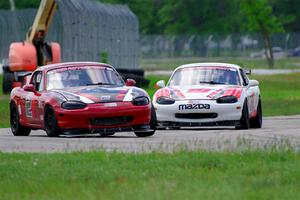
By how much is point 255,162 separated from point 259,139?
15.3ft

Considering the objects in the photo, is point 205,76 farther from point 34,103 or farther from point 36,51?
point 36,51

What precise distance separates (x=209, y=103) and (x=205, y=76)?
1.64 metres

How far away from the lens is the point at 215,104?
76.0 ft

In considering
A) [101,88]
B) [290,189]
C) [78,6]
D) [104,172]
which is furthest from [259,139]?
[78,6]

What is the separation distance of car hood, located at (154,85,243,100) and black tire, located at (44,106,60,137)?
299cm

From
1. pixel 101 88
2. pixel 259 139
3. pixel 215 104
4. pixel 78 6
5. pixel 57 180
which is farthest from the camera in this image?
pixel 78 6

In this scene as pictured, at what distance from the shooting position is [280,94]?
42.9 meters

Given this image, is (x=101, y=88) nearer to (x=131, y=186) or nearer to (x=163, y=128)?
(x=163, y=128)

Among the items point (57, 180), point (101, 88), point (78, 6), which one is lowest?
point (78, 6)

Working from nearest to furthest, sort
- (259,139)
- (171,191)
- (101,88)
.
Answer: (171,191)
(259,139)
(101,88)

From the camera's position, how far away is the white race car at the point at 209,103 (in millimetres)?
23172

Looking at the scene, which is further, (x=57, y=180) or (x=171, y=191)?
(x=57, y=180)

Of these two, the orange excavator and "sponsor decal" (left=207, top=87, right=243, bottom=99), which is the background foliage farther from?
"sponsor decal" (left=207, top=87, right=243, bottom=99)

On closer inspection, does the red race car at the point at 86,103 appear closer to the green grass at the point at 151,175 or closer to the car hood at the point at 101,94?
the car hood at the point at 101,94
